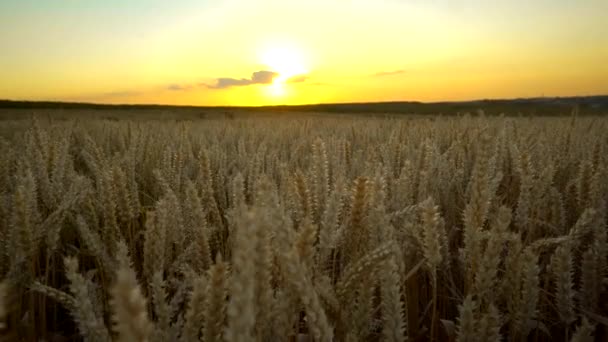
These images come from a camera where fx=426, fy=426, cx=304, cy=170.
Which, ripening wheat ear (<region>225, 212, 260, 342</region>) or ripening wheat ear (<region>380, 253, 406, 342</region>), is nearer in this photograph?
ripening wheat ear (<region>225, 212, 260, 342</region>)

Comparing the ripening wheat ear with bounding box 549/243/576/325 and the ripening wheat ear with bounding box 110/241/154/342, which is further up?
the ripening wheat ear with bounding box 110/241/154/342

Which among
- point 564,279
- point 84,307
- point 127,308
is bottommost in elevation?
point 564,279

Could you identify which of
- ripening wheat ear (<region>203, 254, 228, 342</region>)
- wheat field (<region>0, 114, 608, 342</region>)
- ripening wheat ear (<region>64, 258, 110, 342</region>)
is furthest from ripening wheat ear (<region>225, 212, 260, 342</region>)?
ripening wheat ear (<region>64, 258, 110, 342</region>)

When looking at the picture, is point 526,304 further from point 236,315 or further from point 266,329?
point 236,315

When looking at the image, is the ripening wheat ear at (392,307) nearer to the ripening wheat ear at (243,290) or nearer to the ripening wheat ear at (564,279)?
the ripening wheat ear at (243,290)

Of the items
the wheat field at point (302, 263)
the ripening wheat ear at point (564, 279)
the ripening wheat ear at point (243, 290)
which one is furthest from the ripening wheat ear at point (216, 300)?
the ripening wheat ear at point (564, 279)

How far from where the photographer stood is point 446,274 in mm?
1532

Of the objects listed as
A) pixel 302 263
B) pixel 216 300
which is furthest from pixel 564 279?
pixel 216 300

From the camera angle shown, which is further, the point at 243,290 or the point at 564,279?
the point at 564,279

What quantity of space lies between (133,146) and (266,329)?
200 cm

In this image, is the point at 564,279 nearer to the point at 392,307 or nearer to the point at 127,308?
the point at 392,307

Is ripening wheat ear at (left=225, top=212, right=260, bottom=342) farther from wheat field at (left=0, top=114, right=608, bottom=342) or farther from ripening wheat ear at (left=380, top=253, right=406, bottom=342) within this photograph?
ripening wheat ear at (left=380, top=253, right=406, bottom=342)

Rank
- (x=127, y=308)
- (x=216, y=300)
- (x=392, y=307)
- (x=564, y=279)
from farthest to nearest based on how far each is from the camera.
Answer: (x=564, y=279)
(x=392, y=307)
(x=216, y=300)
(x=127, y=308)

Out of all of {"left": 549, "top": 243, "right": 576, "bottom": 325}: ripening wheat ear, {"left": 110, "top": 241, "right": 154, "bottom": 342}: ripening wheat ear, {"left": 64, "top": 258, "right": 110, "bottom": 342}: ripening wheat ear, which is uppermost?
{"left": 110, "top": 241, "right": 154, "bottom": 342}: ripening wheat ear
